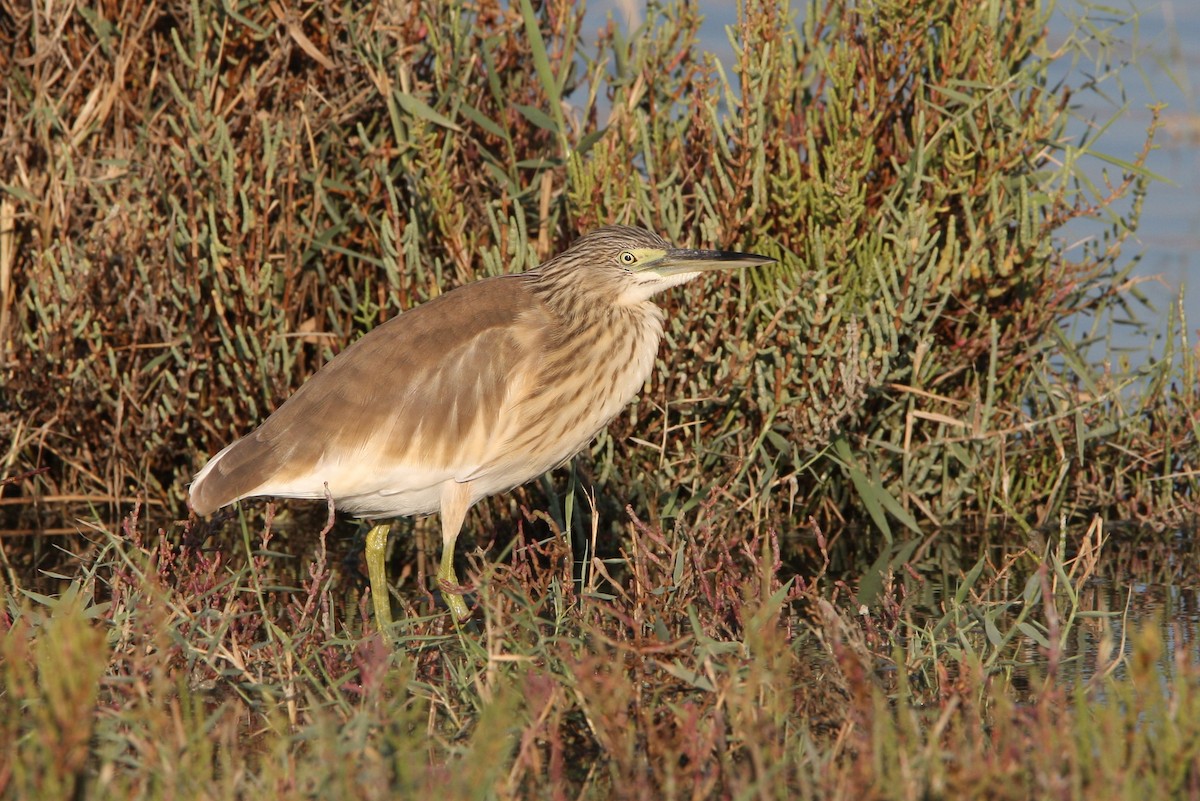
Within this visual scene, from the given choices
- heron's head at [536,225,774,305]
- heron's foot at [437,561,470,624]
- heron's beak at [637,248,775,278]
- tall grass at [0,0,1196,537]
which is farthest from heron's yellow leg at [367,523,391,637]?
heron's beak at [637,248,775,278]

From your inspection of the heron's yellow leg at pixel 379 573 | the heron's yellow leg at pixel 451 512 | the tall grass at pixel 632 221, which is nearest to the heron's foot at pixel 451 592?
the heron's yellow leg at pixel 451 512

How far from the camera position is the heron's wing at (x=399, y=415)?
449 cm

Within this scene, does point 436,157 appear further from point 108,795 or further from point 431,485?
point 108,795

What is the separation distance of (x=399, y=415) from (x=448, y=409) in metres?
0.15

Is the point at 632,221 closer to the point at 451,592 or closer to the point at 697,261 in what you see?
the point at 697,261

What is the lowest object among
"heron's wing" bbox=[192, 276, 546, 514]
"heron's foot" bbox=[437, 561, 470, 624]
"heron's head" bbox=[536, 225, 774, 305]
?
"heron's foot" bbox=[437, 561, 470, 624]

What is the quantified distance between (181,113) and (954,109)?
2656 millimetres

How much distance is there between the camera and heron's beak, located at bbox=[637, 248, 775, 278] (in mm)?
4668

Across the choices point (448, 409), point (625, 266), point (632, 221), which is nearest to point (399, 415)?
point (448, 409)

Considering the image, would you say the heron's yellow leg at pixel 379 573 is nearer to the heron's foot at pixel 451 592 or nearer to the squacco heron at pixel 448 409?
the squacco heron at pixel 448 409

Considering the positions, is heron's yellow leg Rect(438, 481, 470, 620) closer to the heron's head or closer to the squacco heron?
the squacco heron

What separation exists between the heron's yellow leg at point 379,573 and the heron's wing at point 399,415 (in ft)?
0.82

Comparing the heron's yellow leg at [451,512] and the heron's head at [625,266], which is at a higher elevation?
the heron's head at [625,266]

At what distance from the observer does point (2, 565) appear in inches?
207
